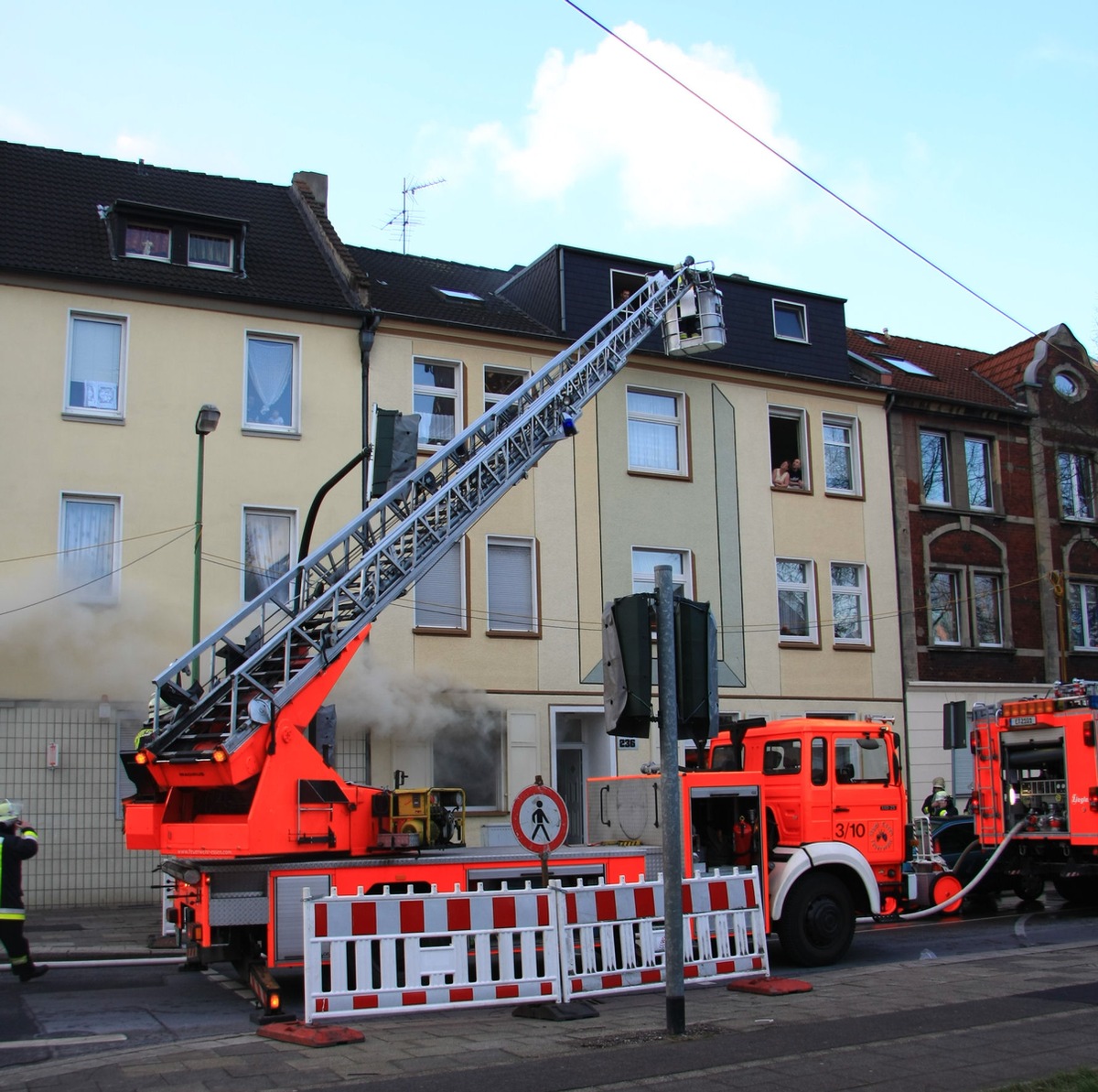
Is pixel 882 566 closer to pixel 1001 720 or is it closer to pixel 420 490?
pixel 1001 720

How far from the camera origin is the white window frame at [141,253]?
2073 cm

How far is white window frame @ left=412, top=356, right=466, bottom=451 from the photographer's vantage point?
861 inches

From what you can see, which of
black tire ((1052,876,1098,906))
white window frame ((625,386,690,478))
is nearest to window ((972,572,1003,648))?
white window frame ((625,386,690,478))

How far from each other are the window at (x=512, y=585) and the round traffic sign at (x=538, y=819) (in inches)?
490

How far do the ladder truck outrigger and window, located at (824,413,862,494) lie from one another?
586 inches

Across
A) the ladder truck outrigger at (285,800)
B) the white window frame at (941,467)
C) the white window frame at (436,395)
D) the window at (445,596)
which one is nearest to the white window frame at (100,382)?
the white window frame at (436,395)

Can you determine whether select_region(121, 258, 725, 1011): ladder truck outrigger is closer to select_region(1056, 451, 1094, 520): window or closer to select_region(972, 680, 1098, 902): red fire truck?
select_region(972, 680, 1098, 902): red fire truck

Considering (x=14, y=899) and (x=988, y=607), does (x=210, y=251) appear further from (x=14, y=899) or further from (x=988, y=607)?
(x=988, y=607)

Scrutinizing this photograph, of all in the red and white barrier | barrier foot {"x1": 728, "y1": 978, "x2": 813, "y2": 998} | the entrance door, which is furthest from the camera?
the entrance door

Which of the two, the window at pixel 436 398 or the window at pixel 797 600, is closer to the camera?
the window at pixel 436 398

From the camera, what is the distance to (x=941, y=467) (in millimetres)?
28047

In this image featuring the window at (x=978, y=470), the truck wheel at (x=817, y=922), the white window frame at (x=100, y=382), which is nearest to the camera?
the truck wheel at (x=817, y=922)

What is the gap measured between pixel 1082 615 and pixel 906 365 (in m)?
7.04

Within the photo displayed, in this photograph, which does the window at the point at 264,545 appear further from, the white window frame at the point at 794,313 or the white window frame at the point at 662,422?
the white window frame at the point at 794,313
